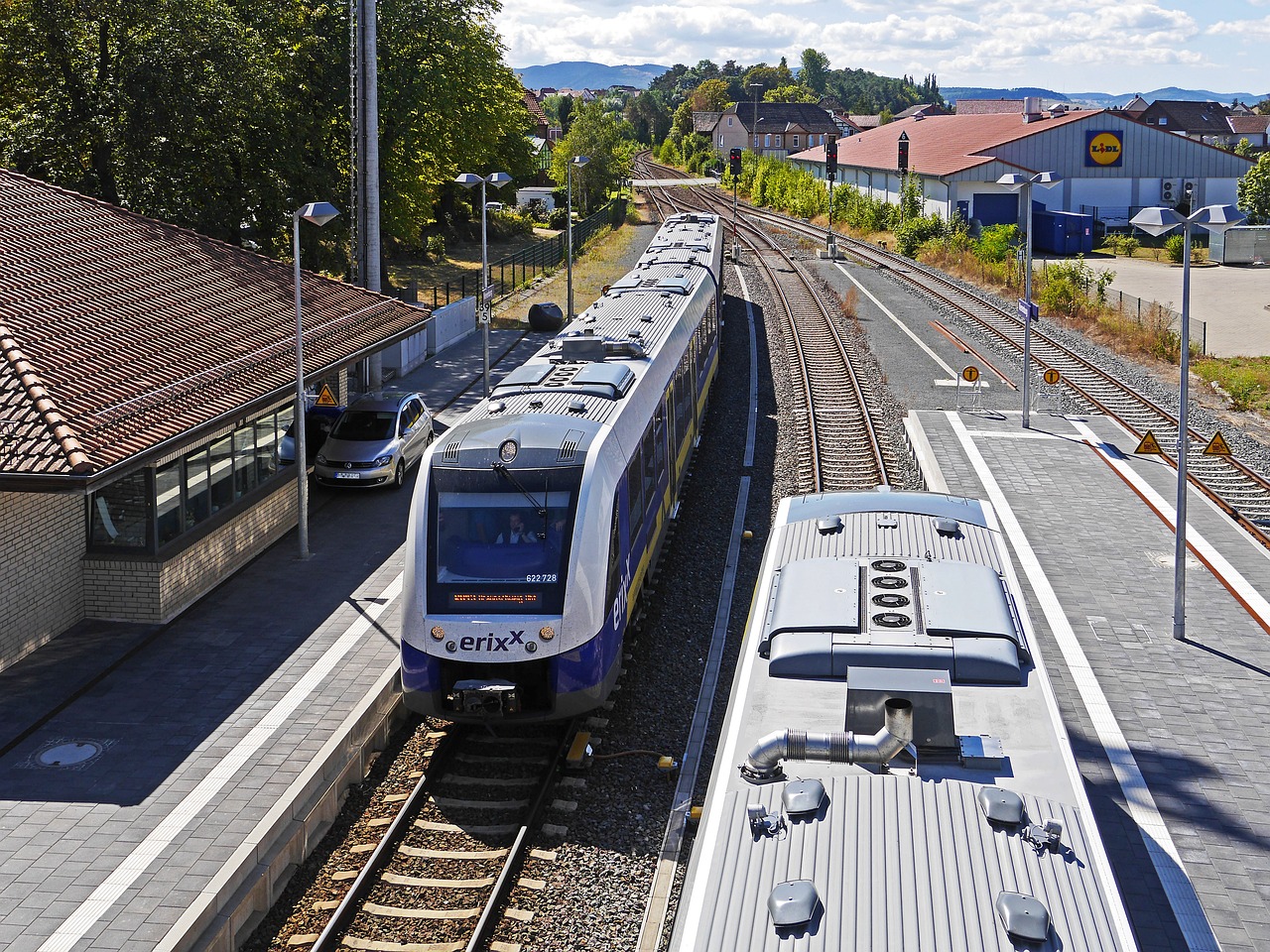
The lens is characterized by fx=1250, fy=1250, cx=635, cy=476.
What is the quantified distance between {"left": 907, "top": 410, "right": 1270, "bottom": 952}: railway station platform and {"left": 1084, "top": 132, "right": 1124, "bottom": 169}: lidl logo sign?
41379 mm

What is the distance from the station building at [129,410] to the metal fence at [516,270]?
56.5 ft

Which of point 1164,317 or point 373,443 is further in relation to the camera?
point 1164,317

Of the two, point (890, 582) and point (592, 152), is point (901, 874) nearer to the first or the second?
point (890, 582)

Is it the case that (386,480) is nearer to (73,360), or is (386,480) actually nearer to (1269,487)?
(73,360)

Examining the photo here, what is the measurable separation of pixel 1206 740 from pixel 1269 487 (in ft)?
32.1

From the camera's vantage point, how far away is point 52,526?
A: 15141mm

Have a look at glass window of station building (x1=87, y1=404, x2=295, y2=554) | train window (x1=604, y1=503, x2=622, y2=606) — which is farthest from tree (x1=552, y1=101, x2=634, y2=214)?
train window (x1=604, y1=503, x2=622, y2=606)

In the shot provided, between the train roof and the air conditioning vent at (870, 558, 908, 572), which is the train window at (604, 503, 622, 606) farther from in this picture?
the air conditioning vent at (870, 558, 908, 572)

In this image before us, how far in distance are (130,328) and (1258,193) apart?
53597mm

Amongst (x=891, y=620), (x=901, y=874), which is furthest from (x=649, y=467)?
(x=901, y=874)

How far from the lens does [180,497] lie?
16375 millimetres

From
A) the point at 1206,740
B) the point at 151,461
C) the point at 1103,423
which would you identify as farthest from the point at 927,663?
the point at 1103,423

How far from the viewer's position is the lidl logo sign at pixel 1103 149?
6044cm

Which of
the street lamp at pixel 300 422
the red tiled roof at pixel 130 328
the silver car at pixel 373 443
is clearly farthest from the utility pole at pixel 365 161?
the street lamp at pixel 300 422
